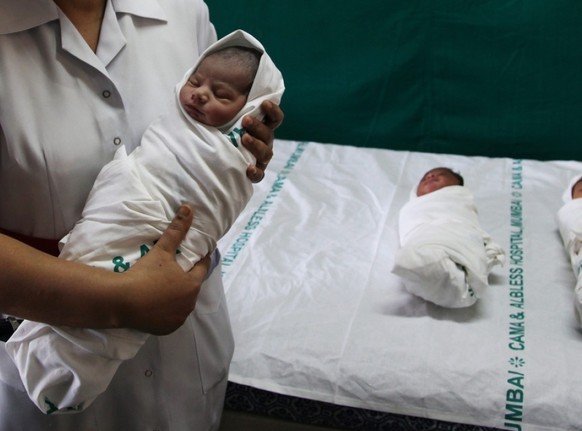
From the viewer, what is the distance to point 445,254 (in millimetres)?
1641

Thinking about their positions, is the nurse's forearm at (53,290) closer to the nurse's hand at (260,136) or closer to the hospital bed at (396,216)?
the nurse's hand at (260,136)

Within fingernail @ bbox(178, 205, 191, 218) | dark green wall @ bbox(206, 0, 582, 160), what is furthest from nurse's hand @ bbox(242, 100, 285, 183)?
dark green wall @ bbox(206, 0, 582, 160)

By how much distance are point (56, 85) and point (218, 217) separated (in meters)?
0.27

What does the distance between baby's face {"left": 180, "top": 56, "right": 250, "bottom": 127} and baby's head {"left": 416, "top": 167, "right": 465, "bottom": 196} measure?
1.12m

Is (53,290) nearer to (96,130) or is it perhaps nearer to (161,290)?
(161,290)

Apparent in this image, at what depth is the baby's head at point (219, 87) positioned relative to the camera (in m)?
1.03

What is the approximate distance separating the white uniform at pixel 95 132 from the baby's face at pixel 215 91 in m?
0.04

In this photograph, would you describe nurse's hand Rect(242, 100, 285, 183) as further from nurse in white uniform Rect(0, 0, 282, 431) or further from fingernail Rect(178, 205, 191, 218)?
fingernail Rect(178, 205, 191, 218)

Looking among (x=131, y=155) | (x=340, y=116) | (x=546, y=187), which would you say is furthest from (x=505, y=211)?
(x=131, y=155)

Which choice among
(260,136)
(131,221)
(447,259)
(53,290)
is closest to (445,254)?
(447,259)

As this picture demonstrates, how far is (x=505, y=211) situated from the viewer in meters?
2.11

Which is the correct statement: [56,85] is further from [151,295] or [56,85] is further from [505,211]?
[505,211]

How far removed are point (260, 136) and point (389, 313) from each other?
73cm

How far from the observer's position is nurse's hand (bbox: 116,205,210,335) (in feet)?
2.91
